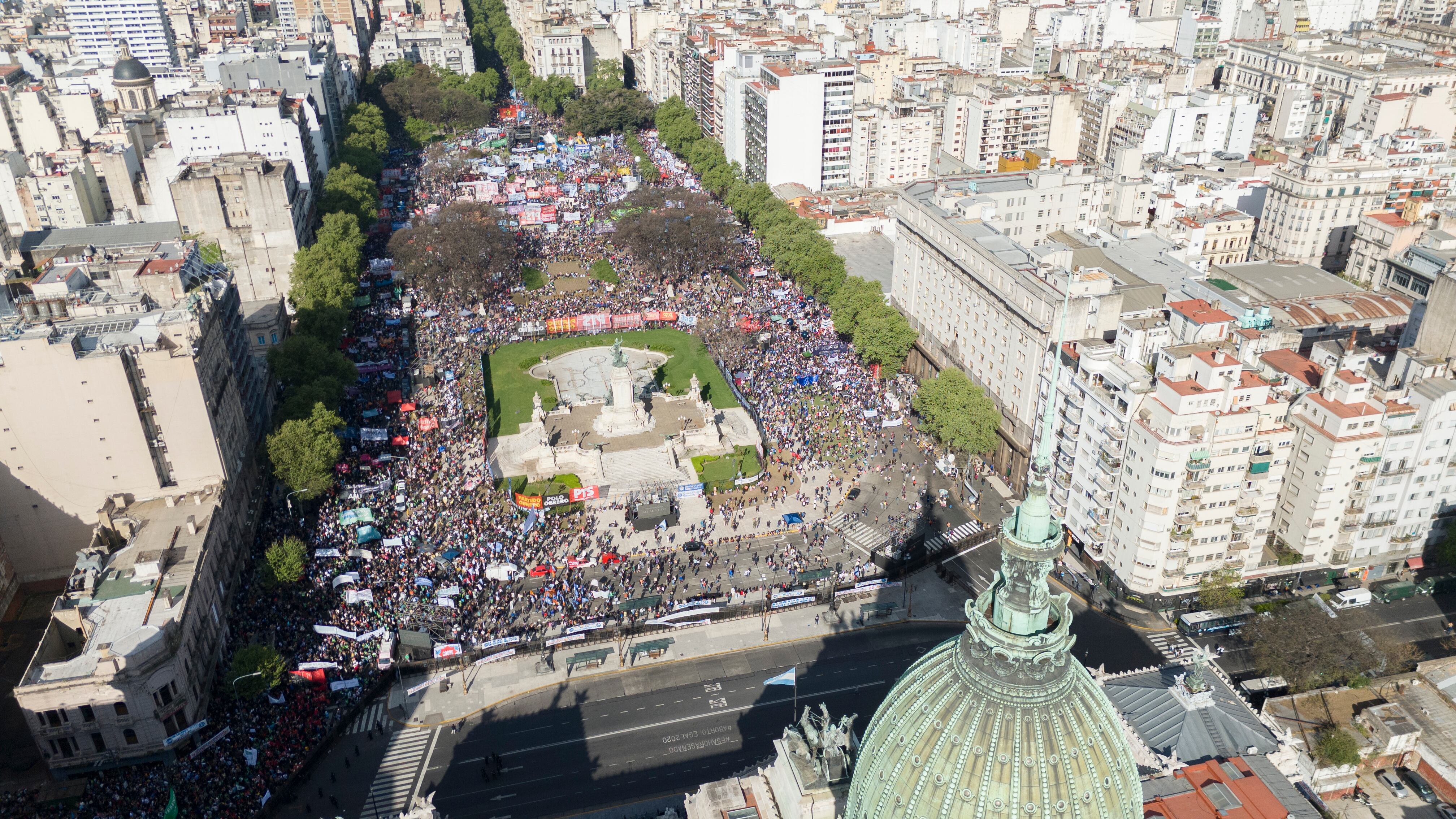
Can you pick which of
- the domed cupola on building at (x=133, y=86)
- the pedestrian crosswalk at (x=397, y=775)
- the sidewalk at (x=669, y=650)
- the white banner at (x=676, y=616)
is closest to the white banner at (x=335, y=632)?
the sidewalk at (x=669, y=650)

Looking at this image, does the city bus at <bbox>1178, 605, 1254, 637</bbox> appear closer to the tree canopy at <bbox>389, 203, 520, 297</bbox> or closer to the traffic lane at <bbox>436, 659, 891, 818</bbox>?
the traffic lane at <bbox>436, 659, 891, 818</bbox>

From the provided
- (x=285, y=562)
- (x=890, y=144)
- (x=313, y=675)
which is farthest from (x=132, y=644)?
(x=890, y=144)

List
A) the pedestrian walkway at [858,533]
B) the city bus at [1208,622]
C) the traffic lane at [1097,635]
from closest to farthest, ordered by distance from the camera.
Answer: the traffic lane at [1097,635] < the city bus at [1208,622] < the pedestrian walkway at [858,533]

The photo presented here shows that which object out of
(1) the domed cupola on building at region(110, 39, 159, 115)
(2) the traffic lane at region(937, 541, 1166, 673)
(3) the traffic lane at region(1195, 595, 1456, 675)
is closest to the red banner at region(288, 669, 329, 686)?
(2) the traffic lane at region(937, 541, 1166, 673)

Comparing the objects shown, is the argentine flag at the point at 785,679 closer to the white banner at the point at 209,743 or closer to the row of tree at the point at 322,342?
the white banner at the point at 209,743

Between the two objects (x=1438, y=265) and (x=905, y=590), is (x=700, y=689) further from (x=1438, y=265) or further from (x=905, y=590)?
(x=1438, y=265)
